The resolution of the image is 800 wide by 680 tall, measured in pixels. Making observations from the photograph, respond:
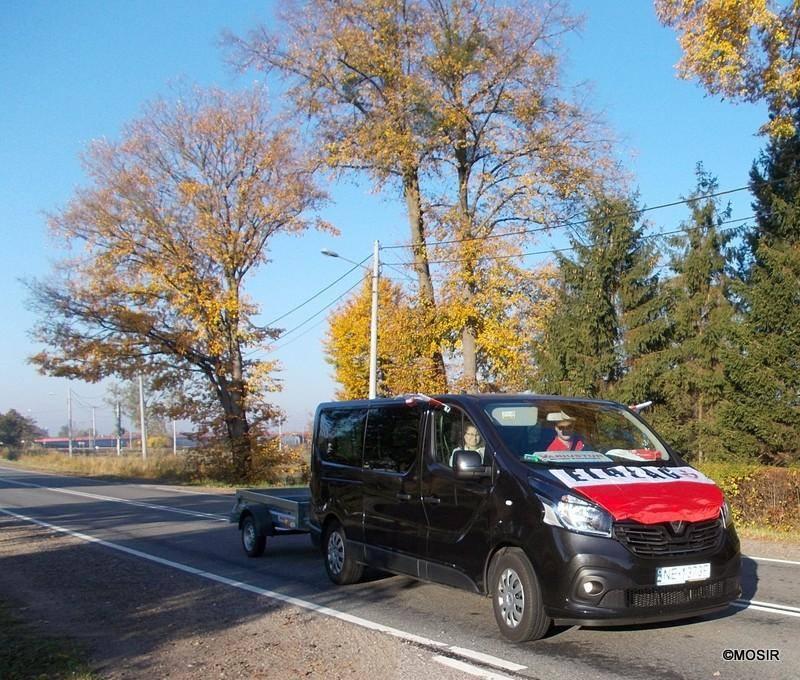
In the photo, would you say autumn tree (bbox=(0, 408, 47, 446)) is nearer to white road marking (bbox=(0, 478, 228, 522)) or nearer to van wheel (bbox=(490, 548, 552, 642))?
white road marking (bbox=(0, 478, 228, 522))

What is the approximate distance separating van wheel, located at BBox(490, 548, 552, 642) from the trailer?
461 cm

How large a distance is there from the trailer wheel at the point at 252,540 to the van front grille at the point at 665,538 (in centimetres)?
694

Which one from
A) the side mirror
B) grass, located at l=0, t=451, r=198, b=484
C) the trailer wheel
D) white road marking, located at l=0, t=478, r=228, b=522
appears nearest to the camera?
the side mirror

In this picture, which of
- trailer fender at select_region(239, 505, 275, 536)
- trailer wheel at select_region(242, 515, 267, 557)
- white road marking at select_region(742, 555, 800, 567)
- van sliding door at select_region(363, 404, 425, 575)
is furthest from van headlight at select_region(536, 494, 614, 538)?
trailer wheel at select_region(242, 515, 267, 557)

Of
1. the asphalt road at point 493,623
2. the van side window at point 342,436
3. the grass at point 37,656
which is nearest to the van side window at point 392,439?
the van side window at point 342,436

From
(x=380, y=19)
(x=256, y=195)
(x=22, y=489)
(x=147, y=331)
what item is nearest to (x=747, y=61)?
(x=380, y=19)

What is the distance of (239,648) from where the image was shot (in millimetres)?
6875

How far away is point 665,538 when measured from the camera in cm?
635

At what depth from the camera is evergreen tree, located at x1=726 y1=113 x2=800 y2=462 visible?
1838cm

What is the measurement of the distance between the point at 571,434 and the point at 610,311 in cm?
1659

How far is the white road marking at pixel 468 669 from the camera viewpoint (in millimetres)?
5857

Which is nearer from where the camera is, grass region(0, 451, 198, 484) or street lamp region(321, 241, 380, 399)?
street lamp region(321, 241, 380, 399)

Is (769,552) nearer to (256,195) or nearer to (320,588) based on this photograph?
(320,588)

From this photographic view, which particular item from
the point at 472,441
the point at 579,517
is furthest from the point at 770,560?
the point at 579,517
